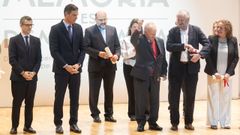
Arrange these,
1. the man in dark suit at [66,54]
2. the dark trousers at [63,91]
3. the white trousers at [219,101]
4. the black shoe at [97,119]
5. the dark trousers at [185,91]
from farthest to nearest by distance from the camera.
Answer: the black shoe at [97,119] < the white trousers at [219,101] < the dark trousers at [185,91] < the dark trousers at [63,91] < the man in dark suit at [66,54]

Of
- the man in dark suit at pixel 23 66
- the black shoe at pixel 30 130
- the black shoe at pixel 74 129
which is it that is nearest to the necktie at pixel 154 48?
the black shoe at pixel 74 129

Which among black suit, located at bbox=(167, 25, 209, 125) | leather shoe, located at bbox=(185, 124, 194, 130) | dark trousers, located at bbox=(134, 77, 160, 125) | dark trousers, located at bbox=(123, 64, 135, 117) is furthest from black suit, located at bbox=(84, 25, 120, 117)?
leather shoe, located at bbox=(185, 124, 194, 130)

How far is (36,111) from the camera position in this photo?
8172mm

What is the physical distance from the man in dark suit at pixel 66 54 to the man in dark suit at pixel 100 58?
2.38 feet

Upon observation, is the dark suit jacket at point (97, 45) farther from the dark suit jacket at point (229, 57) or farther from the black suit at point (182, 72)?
the dark suit jacket at point (229, 57)

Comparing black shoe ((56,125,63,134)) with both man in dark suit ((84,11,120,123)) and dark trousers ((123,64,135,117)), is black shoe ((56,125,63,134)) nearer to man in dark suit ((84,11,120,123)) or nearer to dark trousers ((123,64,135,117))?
man in dark suit ((84,11,120,123))

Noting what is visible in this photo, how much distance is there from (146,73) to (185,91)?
2.10ft

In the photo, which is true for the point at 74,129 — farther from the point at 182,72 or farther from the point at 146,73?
the point at 182,72

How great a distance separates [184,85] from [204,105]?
2.47 meters

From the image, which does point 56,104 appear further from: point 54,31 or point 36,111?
point 36,111

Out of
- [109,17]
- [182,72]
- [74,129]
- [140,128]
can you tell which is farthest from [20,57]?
[109,17]

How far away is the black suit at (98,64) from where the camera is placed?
6.88 m

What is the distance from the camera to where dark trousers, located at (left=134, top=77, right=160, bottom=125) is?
6.19m

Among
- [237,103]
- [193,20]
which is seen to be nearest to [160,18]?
[193,20]
